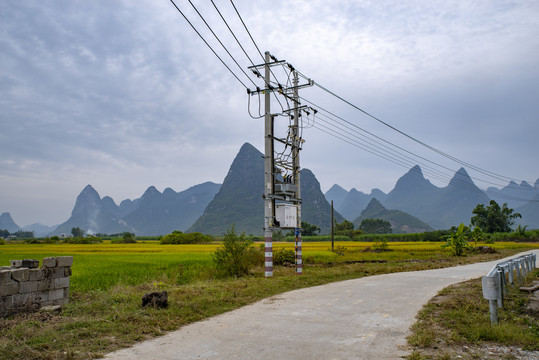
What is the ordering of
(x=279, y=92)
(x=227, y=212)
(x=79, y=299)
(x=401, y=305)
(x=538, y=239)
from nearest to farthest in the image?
1. (x=401, y=305)
2. (x=79, y=299)
3. (x=279, y=92)
4. (x=538, y=239)
5. (x=227, y=212)

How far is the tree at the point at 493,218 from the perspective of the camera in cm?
7550

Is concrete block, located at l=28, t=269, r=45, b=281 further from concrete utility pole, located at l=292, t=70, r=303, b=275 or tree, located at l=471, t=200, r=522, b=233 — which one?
tree, located at l=471, t=200, r=522, b=233

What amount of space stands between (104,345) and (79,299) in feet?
17.2

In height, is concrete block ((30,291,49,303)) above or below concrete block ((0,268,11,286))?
below

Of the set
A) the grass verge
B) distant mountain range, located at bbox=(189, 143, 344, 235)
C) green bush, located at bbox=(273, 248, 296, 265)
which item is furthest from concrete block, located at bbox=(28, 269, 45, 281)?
distant mountain range, located at bbox=(189, 143, 344, 235)

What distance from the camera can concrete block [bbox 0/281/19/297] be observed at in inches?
317

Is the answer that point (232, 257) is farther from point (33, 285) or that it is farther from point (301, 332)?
point (301, 332)

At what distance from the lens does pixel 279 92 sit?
16969mm

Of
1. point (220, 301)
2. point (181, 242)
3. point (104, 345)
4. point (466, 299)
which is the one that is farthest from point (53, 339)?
point (181, 242)

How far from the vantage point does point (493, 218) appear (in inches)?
2985

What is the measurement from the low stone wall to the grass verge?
25.2ft

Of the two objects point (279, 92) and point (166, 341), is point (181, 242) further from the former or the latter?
point (166, 341)

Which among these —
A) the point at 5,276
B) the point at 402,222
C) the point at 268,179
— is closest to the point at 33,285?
the point at 5,276

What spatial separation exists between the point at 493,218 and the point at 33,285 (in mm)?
82313
